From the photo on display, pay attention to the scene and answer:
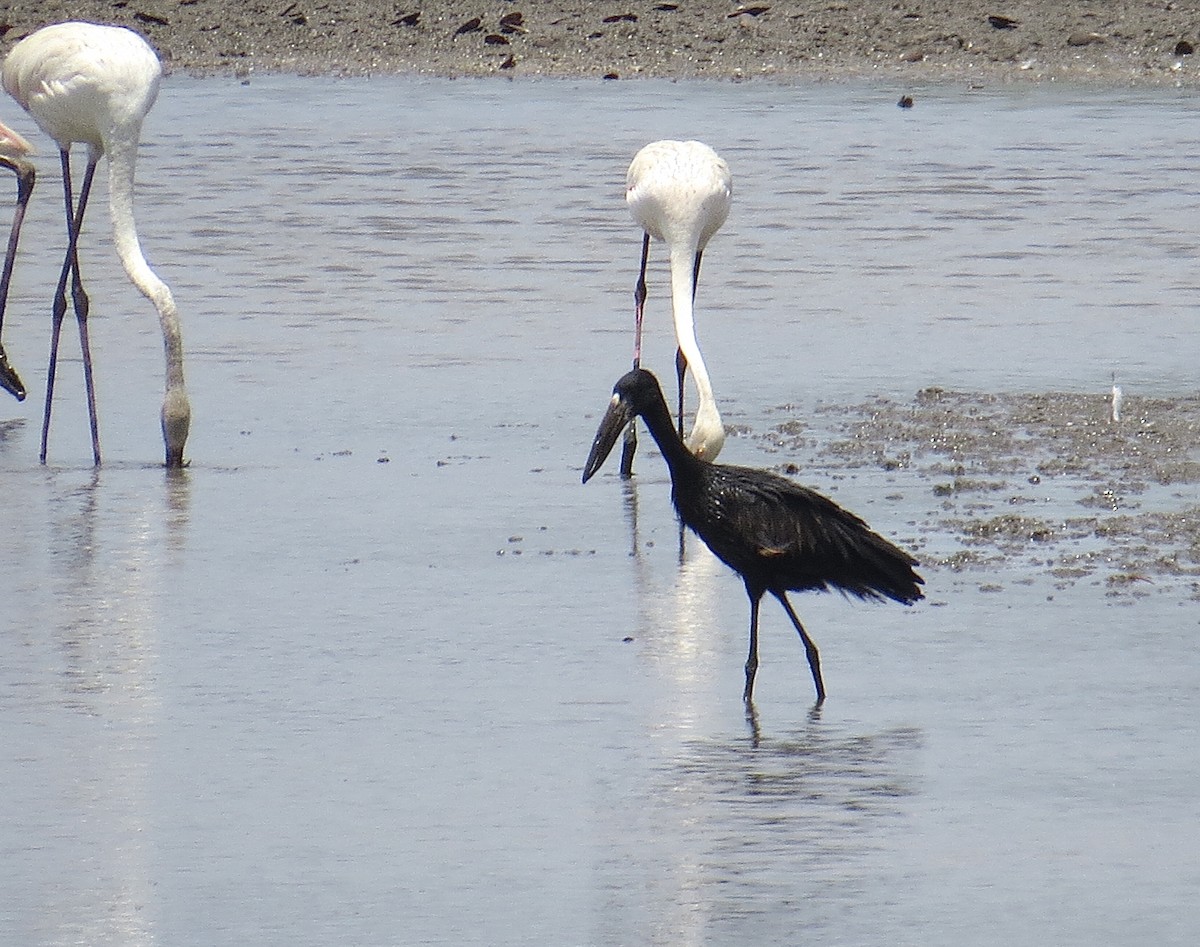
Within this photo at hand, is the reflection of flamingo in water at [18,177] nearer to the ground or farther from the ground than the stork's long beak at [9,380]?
farther from the ground

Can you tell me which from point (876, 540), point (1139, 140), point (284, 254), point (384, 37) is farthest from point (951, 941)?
point (384, 37)

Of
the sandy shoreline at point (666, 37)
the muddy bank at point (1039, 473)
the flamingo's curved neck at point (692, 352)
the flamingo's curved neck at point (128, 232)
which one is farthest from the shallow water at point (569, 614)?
the sandy shoreline at point (666, 37)

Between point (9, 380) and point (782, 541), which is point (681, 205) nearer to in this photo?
point (9, 380)

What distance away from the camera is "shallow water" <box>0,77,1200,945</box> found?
5.22m

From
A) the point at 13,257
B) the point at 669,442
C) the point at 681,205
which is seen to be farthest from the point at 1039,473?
the point at 13,257

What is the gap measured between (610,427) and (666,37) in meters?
20.2

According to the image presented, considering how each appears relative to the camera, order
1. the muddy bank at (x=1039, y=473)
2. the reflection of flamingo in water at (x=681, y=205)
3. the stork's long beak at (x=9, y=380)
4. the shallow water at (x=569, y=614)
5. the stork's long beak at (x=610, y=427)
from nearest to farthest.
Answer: the shallow water at (x=569, y=614) < the stork's long beak at (x=610, y=427) < the muddy bank at (x=1039, y=473) < the reflection of flamingo in water at (x=681, y=205) < the stork's long beak at (x=9, y=380)

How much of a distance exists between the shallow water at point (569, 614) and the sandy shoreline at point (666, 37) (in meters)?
9.82

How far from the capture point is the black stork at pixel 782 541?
22.0 feet

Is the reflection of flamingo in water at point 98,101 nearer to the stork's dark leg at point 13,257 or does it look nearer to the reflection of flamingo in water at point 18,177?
the stork's dark leg at point 13,257

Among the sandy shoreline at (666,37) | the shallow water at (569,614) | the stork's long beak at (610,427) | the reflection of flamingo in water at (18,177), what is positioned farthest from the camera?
the sandy shoreline at (666,37)

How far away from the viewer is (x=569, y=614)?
742cm

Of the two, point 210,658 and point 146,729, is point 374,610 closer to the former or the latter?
point 210,658

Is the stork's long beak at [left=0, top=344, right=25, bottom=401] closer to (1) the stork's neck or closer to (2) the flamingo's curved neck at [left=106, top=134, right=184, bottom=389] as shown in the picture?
(2) the flamingo's curved neck at [left=106, top=134, right=184, bottom=389]
